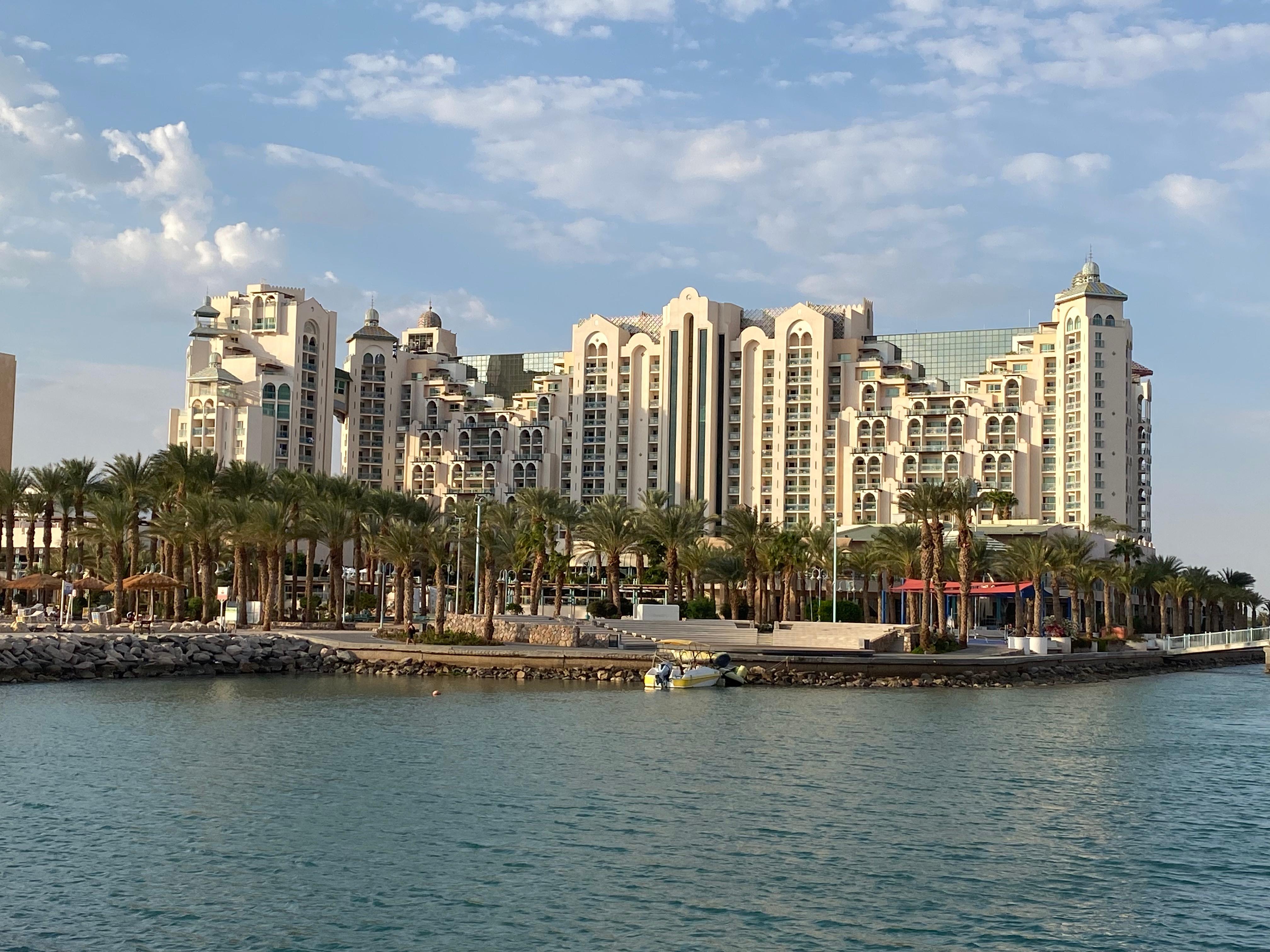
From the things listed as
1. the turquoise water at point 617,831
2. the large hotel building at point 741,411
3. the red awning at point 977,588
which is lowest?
the turquoise water at point 617,831

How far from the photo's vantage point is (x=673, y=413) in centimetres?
17488

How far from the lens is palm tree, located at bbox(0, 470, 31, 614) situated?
97.2 meters

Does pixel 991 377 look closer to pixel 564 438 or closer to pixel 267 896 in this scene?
pixel 564 438

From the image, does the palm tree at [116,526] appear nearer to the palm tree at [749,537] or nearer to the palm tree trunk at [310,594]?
the palm tree trunk at [310,594]

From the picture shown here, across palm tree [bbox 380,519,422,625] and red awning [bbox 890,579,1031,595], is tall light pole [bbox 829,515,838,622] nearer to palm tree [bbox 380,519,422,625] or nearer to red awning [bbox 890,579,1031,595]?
red awning [bbox 890,579,1031,595]

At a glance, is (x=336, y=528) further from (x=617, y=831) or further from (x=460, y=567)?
(x=617, y=831)

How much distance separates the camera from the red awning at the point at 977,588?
304 ft

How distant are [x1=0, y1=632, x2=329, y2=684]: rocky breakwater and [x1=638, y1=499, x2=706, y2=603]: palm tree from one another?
1299 inches

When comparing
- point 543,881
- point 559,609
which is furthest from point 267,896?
A: point 559,609

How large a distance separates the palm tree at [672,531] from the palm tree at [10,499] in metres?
46.5

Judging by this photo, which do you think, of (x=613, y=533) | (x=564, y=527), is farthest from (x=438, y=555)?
(x=564, y=527)

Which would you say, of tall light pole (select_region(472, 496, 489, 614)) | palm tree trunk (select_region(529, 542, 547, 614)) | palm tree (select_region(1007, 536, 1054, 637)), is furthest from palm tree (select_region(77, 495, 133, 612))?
palm tree (select_region(1007, 536, 1054, 637))

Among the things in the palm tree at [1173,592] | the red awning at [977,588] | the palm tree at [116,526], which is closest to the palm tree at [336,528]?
the palm tree at [116,526]

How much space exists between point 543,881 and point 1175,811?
1848cm
